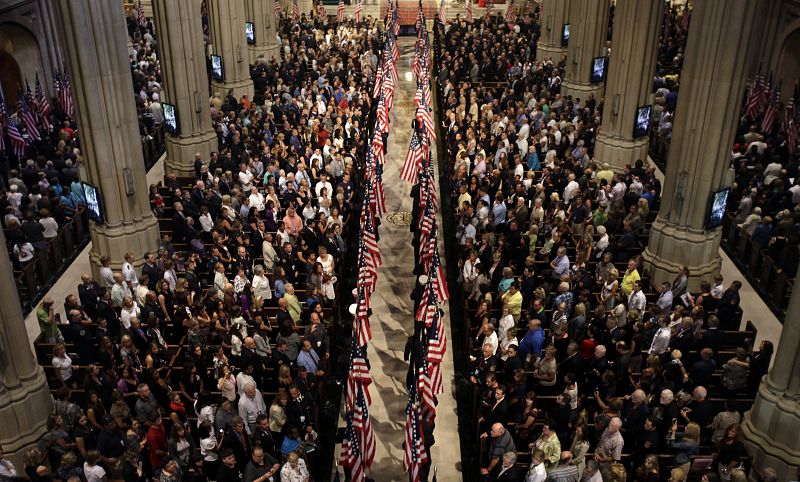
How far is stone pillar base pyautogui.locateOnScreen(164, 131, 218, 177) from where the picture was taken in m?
25.2

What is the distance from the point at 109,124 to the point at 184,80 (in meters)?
6.46

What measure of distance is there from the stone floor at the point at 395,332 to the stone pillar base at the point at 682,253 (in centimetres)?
148

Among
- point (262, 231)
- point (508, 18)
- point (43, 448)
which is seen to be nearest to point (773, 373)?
point (262, 231)

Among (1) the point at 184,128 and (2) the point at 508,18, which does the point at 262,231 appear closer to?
(1) the point at 184,128

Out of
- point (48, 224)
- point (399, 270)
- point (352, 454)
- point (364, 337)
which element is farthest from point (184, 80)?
point (352, 454)

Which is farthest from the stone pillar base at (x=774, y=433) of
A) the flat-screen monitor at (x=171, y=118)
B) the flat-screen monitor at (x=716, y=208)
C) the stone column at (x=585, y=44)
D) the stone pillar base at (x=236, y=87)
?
the stone pillar base at (x=236, y=87)

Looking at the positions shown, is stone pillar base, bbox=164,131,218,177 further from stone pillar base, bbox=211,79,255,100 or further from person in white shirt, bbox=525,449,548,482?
person in white shirt, bbox=525,449,548,482

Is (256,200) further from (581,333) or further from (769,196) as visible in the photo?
(769,196)

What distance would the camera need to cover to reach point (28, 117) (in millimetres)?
25000

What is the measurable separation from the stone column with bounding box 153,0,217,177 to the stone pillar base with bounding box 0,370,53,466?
12378mm

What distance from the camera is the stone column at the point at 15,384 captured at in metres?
13.5

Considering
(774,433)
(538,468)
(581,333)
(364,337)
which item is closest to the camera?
(538,468)

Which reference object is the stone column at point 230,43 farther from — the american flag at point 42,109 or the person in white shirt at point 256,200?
the person in white shirt at point 256,200

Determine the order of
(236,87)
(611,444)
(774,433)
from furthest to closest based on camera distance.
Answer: (236,87) → (774,433) → (611,444)
